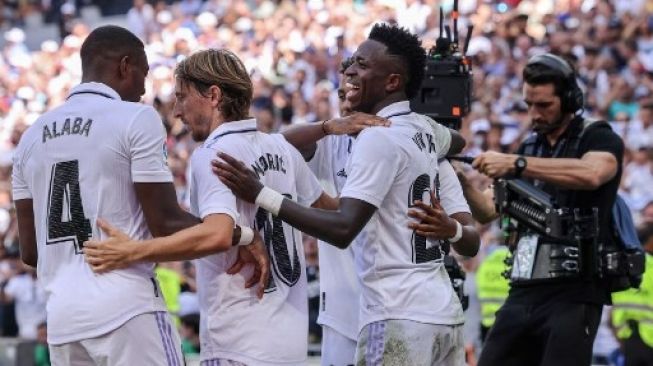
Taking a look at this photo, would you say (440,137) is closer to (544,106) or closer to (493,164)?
(493,164)

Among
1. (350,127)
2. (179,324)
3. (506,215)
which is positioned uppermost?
(350,127)

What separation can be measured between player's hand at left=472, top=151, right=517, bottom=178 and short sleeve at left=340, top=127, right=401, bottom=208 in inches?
28.8

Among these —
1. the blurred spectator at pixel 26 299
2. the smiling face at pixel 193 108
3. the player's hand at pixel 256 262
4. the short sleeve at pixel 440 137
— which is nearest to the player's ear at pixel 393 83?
the short sleeve at pixel 440 137

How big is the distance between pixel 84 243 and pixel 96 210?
139 millimetres

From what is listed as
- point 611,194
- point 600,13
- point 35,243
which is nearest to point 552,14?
point 600,13

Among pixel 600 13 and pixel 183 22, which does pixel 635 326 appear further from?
pixel 183 22

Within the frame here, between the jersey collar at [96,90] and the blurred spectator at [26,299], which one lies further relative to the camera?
the blurred spectator at [26,299]

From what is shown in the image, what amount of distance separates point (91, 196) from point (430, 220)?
4.87 feet

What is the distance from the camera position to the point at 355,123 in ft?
20.6

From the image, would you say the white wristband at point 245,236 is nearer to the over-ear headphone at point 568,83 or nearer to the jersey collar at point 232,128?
the jersey collar at point 232,128

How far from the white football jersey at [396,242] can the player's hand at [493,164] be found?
0.49 m

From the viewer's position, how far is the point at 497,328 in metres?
7.14

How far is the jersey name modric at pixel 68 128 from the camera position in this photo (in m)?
5.60

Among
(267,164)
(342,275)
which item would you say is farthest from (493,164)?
(267,164)
